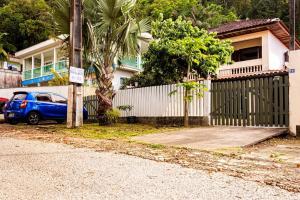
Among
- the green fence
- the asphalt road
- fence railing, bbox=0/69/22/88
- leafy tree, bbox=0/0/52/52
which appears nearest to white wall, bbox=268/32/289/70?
the green fence

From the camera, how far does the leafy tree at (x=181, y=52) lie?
1284 cm

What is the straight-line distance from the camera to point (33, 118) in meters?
14.4

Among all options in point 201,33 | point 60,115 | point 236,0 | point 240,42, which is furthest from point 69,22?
point 236,0

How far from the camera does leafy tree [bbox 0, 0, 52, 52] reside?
120ft

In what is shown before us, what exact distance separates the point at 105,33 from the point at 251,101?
21.6 feet

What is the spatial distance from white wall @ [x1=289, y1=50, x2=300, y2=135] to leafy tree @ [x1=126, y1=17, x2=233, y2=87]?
3.60m

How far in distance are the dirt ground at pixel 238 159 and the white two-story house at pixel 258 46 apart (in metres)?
13.7

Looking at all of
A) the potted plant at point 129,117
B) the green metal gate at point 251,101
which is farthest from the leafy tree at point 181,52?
the potted plant at point 129,117

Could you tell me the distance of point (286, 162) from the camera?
5.84 meters

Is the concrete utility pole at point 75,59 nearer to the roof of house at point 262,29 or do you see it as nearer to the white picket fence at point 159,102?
the white picket fence at point 159,102

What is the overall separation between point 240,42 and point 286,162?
61.0ft

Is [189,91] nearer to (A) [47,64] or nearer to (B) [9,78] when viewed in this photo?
(A) [47,64]

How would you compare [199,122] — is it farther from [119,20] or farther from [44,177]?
[44,177]

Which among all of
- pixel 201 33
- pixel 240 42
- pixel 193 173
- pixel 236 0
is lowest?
pixel 193 173
